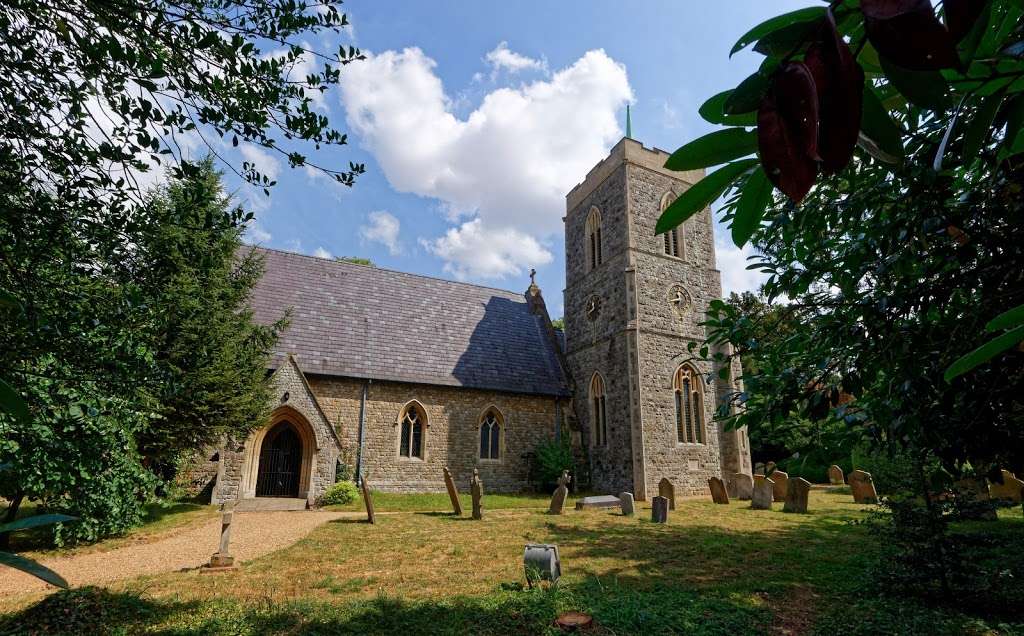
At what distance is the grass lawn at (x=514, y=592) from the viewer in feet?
14.3

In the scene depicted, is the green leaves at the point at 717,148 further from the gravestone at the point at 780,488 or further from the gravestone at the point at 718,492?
the gravestone at the point at 780,488

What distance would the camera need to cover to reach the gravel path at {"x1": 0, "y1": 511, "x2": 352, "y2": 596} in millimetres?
6180

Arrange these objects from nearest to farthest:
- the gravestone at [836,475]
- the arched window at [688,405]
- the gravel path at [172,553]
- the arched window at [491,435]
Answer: the gravel path at [172,553] → the arched window at [688,405] → the arched window at [491,435] → the gravestone at [836,475]

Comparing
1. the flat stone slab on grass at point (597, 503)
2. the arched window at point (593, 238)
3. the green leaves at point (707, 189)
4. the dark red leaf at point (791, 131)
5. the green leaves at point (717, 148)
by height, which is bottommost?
the flat stone slab on grass at point (597, 503)

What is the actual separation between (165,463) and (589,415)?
37.7 feet

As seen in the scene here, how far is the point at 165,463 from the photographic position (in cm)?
1066

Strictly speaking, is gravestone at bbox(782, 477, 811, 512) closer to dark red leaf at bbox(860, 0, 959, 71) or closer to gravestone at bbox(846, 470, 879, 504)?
gravestone at bbox(846, 470, 879, 504)

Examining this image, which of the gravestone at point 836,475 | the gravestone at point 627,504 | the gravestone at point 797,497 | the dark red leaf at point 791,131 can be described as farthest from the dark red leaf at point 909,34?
the gravestone at point 836,475

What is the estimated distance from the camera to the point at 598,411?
55.2 ft

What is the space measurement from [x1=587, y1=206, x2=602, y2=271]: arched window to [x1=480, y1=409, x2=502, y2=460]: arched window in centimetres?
631

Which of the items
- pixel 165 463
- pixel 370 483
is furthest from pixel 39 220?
pixel 370 483

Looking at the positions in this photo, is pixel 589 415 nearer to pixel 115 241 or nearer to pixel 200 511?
pixel 200 511

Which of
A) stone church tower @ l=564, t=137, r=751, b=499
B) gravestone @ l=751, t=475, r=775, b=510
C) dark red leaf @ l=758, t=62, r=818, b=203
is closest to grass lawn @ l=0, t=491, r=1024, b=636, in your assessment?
gravestone @ l=751, t=475, r=775, b=510

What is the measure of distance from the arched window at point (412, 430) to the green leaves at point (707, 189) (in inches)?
606
